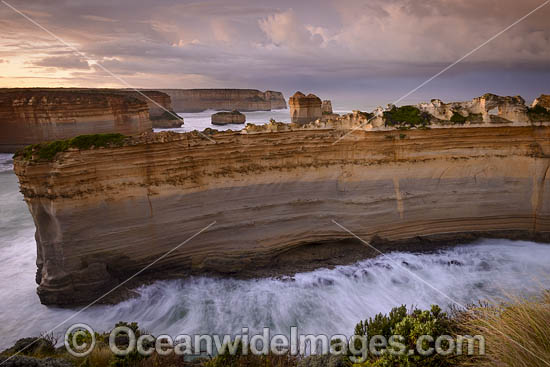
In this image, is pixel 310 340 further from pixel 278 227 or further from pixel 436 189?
pixel 436 189

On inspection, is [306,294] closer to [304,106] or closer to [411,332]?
[411,332]

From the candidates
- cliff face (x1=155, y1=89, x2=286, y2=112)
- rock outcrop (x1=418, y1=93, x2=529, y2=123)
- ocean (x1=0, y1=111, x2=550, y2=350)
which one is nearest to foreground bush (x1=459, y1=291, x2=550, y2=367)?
ocean (x1=0, y1=111, x2=550, y2=350)

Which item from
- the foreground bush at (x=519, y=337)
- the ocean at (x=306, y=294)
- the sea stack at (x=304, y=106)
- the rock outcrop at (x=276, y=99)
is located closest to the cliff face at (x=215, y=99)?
the rock outcrop at (x=276, y=99)

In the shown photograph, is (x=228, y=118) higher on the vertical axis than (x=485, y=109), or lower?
higher

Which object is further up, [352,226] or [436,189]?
[436,189]

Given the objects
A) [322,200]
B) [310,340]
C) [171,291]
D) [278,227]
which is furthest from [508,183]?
[171,291]

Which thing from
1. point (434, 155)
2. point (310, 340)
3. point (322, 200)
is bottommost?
point (310, 340)

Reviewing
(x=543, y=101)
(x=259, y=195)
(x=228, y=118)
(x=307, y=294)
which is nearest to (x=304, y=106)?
(x=543, y=101)
